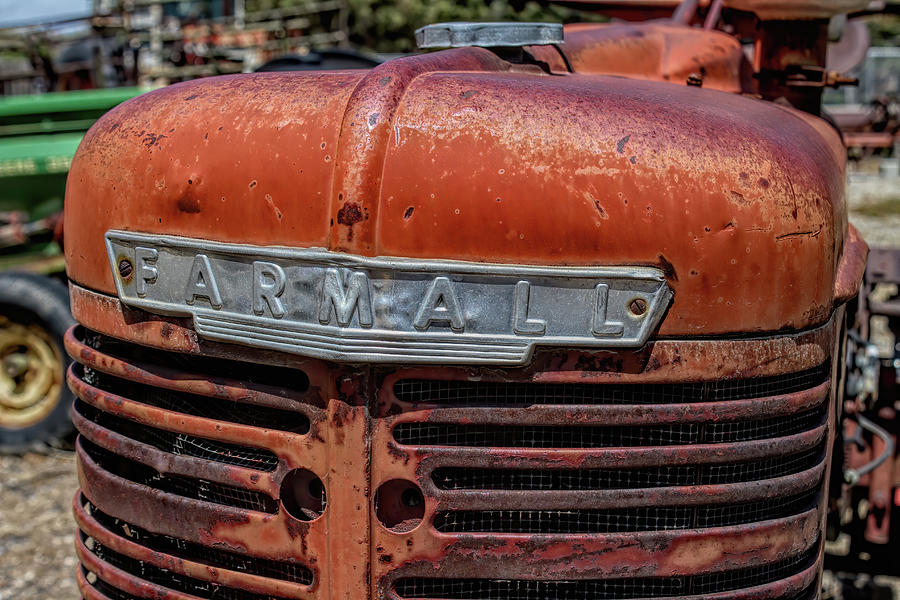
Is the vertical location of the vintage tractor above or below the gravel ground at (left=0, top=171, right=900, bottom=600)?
above

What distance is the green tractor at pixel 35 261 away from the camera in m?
4.81

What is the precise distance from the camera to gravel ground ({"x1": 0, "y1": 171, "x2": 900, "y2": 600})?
3482 millimetres

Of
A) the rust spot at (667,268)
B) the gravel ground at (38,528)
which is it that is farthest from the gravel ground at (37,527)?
the rust spot at (667,268)

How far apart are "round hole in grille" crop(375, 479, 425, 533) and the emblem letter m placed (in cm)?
30

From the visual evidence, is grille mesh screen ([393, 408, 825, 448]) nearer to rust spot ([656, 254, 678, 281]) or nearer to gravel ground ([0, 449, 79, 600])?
rust spot ([656, 254, 678, 281])

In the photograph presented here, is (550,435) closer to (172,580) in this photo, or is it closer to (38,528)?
(172,580)

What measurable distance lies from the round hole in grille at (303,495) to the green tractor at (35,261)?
356 centimetres

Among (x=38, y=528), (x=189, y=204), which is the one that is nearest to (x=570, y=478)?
(x=189, y=204)

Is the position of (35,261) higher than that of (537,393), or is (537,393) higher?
(537,393)

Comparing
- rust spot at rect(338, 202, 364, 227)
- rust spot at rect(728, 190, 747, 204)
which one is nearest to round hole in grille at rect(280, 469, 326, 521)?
rust spot at rect(338, 202, 364, 227)

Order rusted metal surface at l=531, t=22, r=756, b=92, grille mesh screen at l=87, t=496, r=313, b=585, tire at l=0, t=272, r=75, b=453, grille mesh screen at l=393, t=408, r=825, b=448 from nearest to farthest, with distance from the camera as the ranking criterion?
grille mesh screen at l=393, t=408, r=825, b=448
grille mesh screen at l=87, t=496, r=313, b=585
rusted metal surface at l=531, t=22, r=756, b=92
tire at l=0, t=272, r=75, b=453

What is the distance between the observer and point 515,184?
56.4 inches

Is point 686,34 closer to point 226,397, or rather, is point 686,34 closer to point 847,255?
point 847,255

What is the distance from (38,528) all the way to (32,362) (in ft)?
4.30
